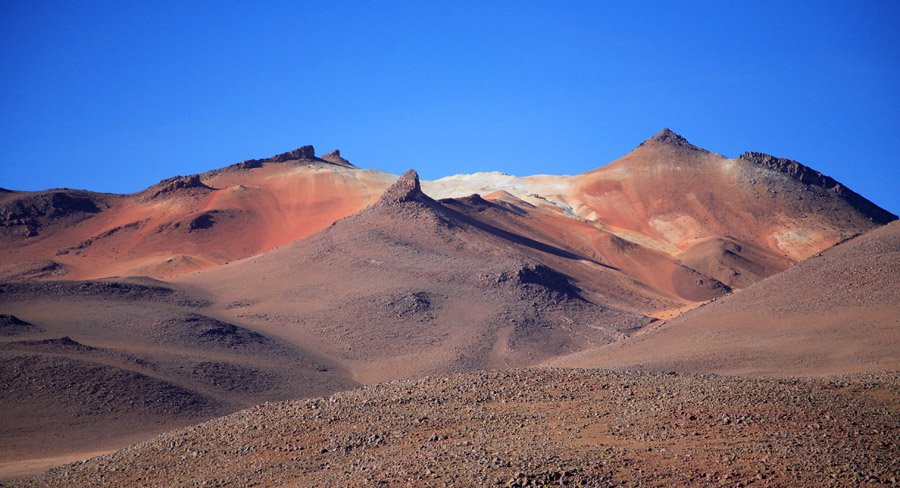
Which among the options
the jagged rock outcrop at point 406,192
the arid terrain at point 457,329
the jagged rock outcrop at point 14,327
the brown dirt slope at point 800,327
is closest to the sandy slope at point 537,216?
the arid terrain at point 457,329

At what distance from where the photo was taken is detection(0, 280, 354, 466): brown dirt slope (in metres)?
39.2

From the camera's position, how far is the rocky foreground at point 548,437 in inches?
660

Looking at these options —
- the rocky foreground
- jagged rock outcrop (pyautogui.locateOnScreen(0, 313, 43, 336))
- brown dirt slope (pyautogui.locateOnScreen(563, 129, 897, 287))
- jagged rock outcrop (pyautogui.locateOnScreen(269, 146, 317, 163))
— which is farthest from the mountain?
the rocky foreground

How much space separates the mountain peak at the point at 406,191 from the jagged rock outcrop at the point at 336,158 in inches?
2252

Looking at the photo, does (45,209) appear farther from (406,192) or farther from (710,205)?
(710,205)

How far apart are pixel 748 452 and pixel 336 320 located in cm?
4559

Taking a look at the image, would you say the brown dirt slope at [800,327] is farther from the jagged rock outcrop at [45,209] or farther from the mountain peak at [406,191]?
the jagged rock outcrop at [45,209]

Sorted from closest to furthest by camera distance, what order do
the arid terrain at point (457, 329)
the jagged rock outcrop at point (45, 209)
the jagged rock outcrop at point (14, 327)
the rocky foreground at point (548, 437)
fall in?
1. the rocky foreground at point (548, 437)
2. the arid terrain at point (457, 329)
3. the jagged rock outcrop at point (14, 327)
4. the jagged rock outcrop at point (45, 209)

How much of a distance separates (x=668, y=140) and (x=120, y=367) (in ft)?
324

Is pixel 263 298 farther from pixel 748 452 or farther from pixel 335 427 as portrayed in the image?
pixel 748 452

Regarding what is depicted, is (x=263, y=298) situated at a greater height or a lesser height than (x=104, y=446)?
greater

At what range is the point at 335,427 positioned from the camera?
21.5m

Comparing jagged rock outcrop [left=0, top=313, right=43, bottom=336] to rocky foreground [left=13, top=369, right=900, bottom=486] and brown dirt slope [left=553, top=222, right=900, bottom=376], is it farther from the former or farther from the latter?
rocky foreground [left=13, top=369, right=900, bottom=486]

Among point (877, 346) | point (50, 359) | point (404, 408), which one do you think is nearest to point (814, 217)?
point (877, 346)
